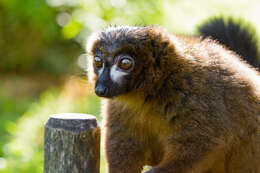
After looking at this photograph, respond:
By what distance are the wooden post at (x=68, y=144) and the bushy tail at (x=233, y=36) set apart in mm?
1755

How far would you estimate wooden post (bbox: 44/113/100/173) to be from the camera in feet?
9.38

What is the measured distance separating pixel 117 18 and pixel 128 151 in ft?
9.94

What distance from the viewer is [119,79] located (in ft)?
10.7

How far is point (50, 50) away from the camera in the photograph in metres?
13.9

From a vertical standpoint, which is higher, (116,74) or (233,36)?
(233,36)

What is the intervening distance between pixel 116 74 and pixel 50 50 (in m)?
10.9

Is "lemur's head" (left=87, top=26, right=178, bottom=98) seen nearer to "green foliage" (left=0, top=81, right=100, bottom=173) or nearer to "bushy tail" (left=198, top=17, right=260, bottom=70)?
"bushy tail" (left=198, top=17, right=260, bottom=70)

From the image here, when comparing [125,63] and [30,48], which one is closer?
[125,63]

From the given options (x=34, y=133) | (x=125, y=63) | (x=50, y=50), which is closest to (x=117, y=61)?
(x=125, y=63)

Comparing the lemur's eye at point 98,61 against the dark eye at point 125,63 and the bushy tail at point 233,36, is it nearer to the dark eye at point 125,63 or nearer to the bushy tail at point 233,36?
the dark eye at point 125,63

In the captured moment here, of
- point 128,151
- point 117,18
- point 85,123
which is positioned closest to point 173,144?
point 128,151

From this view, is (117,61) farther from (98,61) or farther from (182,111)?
(182,111)

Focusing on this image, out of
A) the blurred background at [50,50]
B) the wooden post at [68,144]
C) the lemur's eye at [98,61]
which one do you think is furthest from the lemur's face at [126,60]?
the blurred background at [50,50]

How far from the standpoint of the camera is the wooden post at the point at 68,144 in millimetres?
2859
